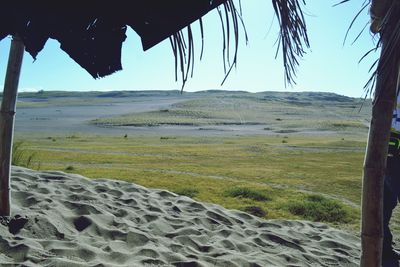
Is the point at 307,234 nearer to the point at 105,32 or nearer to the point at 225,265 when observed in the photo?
the point at 225,265

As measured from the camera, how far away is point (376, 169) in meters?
2.95

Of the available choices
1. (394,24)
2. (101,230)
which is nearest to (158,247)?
(101,230)

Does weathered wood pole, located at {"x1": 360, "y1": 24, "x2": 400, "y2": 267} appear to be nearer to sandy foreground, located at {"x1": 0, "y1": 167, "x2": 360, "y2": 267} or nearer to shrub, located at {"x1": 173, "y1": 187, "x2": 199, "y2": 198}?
sandy foreground, located at {"x1": 0, "y1": 167, "x2": 360, "y2": 267}

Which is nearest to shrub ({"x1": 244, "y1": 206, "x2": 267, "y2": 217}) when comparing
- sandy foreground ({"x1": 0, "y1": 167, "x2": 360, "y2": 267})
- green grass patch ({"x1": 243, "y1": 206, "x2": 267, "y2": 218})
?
green grass patch ({"x1": 243, "y1": 206, "x2": 267, "y2": 218})

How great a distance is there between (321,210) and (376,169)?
5666mm

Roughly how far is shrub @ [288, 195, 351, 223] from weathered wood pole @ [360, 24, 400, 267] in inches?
194

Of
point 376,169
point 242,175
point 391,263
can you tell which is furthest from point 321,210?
point 376,169

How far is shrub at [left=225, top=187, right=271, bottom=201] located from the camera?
9570mm

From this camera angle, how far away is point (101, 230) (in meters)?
5.08

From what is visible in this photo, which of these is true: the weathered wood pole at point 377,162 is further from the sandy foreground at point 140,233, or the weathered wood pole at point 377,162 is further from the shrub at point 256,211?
the shrub at point 256,211

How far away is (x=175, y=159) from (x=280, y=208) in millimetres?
9536

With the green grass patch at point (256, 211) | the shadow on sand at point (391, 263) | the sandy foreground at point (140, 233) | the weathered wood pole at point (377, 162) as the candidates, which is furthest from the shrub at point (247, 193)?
the weathered wood pole at point (377, 162)

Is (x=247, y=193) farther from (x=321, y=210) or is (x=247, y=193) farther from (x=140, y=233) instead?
(x=140, y=233)

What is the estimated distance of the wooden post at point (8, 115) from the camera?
476 cm
